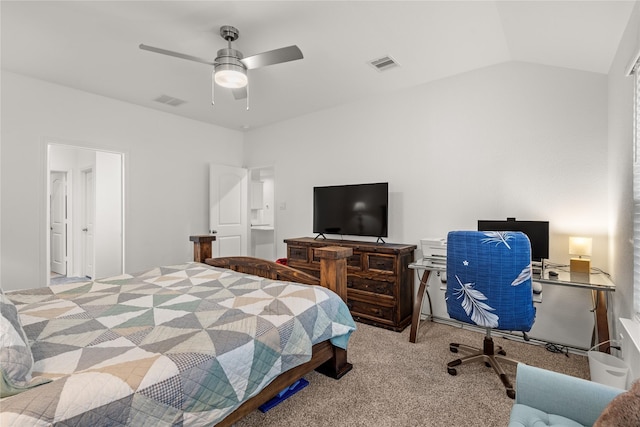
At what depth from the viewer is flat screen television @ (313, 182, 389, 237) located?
145 inches

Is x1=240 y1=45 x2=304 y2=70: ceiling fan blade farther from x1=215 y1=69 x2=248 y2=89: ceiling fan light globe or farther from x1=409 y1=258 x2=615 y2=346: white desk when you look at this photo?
x1=409 y1=258 x2=615 y2=346: white desk

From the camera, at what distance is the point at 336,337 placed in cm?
205

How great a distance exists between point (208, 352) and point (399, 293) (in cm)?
240

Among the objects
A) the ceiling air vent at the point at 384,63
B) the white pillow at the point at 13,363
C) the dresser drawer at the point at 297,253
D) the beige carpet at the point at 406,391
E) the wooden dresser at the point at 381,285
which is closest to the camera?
the white pillow at the point at 13,363

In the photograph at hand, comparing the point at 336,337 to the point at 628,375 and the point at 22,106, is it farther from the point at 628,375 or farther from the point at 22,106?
the point at 22,106

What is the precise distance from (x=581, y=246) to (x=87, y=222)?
276 inches

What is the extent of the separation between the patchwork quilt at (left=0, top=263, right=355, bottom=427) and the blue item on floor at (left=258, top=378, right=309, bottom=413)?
42 cm

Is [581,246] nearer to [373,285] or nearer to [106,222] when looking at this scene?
[373,285]

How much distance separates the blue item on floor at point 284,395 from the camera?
189 centimetres

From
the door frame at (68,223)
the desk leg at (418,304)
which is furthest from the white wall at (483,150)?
the door frame at (68,223)

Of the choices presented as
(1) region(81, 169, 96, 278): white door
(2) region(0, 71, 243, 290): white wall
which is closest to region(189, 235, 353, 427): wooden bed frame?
(2) region(0, 71, 243, 290): white wall

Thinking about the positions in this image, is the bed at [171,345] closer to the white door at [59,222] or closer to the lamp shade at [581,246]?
the lamp shade at [581,246]

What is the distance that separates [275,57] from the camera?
2.35m

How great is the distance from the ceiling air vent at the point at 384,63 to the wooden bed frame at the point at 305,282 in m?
1.97
